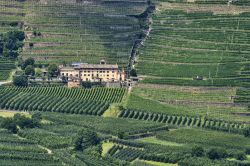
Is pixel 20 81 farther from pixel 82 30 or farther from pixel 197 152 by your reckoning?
pixel 197 152

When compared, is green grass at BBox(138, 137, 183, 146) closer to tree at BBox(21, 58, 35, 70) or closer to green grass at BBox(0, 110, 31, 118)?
green grass at BBox(0, 110, 31, 118)

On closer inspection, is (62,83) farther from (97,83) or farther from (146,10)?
(146,10)

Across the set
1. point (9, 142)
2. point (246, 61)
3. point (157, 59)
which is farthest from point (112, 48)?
point (9, 142)

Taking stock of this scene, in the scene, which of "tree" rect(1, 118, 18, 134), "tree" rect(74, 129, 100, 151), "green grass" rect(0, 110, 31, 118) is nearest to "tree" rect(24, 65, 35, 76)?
"green grass" rect(0, 110, 31, 118)

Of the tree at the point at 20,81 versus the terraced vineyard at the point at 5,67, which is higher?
the terraced vineyard at the point at 5,67

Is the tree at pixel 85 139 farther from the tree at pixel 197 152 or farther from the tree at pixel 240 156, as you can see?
the tree at pixel 240 156

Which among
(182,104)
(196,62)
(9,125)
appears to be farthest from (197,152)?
(196,62)

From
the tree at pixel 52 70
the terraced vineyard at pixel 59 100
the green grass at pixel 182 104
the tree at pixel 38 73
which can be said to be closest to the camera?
the terraced vineyard at pixel 59 100

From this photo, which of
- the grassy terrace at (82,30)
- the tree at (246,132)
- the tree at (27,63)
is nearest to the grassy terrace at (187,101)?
the tree at (246,132)

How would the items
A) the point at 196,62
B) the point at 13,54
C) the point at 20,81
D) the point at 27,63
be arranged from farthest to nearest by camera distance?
1. the point at 13,54
2. the point at 196,62
3. the point at 27,63
4. the point at 20,81
